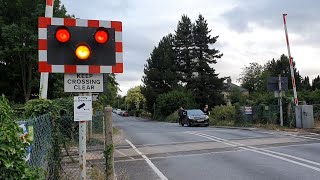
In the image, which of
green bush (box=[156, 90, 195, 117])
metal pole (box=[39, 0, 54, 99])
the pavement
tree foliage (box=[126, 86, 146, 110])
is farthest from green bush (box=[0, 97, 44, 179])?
tree foliage (box=[126, 86, 146, 110])

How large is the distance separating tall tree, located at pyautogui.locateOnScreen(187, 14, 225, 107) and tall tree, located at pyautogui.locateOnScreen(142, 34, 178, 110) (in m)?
3.80

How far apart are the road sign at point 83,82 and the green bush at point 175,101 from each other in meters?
50.1

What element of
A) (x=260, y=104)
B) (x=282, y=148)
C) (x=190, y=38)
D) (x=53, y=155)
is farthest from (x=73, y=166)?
(x=190, y=38)

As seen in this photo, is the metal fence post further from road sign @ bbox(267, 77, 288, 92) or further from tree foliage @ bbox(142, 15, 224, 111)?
tree foliage @ bbox(142, 15, 224, 111)

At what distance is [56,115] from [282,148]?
378 inches

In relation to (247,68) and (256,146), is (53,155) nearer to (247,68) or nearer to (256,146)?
(256,146)

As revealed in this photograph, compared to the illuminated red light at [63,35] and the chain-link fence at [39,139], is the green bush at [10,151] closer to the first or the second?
the chain-link fence at [39,139]

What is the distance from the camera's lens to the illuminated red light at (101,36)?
580 centimetres

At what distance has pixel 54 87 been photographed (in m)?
32.0

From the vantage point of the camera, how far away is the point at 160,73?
69.1m

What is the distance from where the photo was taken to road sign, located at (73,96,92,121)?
227 inches

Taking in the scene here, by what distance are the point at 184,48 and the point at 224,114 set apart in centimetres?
3488

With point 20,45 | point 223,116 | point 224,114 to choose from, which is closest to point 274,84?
point 224,114

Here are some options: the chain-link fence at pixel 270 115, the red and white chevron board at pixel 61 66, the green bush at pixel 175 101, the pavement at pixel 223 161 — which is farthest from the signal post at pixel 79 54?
the green bush at pixel 175 101
